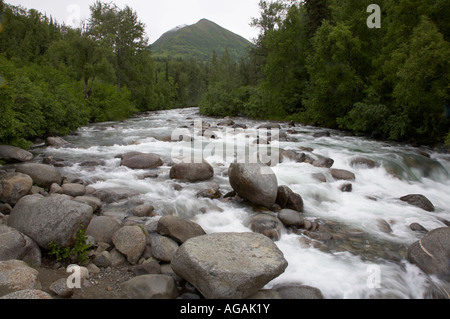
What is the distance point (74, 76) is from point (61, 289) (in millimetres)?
31457

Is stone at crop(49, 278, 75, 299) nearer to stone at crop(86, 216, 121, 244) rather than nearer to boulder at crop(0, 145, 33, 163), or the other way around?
stone at crop(86, 216, 121, 244)

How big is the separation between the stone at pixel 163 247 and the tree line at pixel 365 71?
13441mm

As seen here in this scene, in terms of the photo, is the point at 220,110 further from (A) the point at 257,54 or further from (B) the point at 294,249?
(B) the point at 294,249

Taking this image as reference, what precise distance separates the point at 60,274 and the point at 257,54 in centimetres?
4476

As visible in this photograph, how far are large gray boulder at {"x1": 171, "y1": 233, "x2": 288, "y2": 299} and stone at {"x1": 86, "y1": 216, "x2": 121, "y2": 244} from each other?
1.89 meters

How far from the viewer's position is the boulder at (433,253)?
5.08m

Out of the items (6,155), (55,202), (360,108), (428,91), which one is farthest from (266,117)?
(55,202)

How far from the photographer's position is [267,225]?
656 centimetres

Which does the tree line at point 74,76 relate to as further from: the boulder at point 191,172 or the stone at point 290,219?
the stone at point 290,219

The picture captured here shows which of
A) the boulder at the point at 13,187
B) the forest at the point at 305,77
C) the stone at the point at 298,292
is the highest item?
the forest at the point at 305,77

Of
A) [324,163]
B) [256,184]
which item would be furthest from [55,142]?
[324,163]

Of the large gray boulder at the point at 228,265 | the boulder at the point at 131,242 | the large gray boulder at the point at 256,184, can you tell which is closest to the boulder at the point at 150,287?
the large gray boulder at the point at 228,265

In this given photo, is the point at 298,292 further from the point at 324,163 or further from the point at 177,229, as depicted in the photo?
the point at 324,163

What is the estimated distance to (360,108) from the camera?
18.3m
